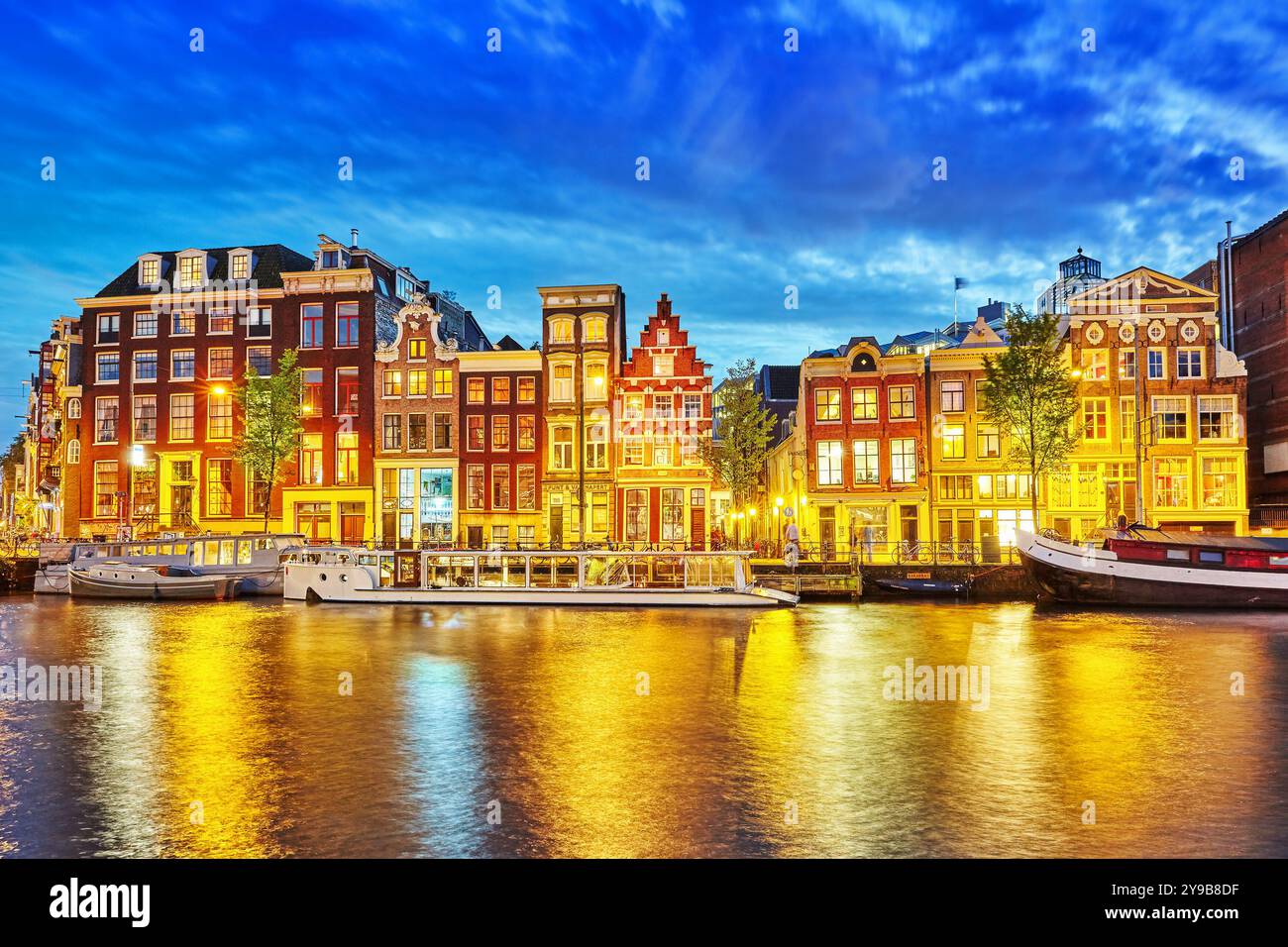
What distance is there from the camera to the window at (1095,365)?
57.8 metres

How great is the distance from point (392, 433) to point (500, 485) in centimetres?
855

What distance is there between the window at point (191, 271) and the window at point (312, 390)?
1122 cm

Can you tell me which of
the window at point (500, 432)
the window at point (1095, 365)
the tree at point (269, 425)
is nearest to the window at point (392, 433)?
the tree at point (269, 425)

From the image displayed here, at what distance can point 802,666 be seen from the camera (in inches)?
901

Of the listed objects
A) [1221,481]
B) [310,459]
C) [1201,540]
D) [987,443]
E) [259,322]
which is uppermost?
[259,322]

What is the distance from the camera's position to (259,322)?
214 ft

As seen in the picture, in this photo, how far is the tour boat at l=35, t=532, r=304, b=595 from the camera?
1905 inches

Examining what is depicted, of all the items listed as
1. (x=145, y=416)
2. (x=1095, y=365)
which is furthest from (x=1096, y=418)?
(x=145, y=416)

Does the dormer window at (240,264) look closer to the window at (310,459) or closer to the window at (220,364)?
the window at (220,364)

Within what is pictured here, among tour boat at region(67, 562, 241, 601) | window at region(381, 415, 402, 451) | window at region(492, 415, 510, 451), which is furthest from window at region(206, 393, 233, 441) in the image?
window at region(492, 415, 510, 451)

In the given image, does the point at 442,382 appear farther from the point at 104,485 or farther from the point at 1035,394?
the point at 1035,394

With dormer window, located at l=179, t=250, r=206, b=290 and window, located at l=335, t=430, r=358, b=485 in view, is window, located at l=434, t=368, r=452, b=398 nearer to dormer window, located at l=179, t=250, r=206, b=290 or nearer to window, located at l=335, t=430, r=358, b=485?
window, located at l=335, t=430, r=358, b=485
